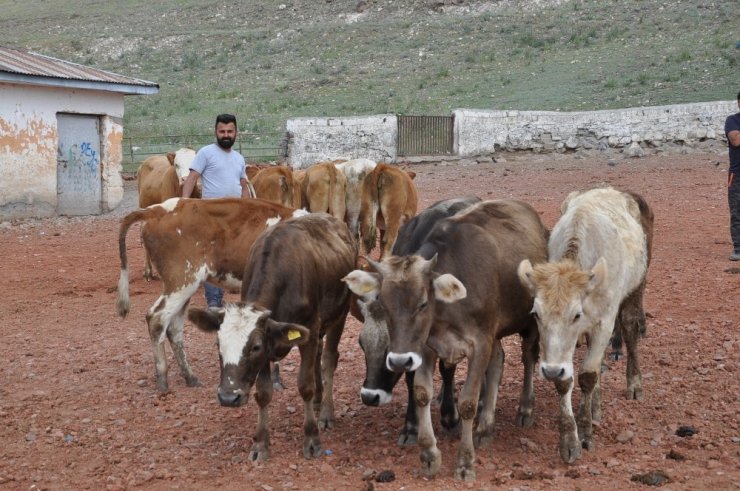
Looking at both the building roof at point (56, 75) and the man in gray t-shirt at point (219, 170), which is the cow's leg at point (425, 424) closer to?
the man in gray t-shirt at point (219, 170)

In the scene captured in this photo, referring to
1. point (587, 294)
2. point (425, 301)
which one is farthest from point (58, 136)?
point (587, 294)

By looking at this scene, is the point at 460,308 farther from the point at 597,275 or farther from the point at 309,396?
the point at 309,396

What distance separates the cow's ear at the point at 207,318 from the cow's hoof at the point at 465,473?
1.78 m

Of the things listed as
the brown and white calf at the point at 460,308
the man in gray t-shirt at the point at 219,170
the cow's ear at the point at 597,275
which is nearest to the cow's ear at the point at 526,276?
the brown and white calf at the point at 460,308

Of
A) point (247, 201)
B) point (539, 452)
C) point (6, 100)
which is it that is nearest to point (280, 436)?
point (539, 452)

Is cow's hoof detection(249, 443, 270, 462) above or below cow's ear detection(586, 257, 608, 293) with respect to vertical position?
below

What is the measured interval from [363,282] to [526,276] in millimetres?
1064

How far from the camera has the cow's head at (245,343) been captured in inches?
232

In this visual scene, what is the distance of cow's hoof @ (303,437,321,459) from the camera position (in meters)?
6.36

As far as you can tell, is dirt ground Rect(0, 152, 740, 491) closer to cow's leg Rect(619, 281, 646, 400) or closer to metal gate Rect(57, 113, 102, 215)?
cow's leg Rect(619, 281, 646, 400)

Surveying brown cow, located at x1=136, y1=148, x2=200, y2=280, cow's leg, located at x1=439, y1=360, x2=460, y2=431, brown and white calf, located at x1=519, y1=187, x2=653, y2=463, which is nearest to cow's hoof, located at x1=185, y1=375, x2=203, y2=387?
cow's leg, located at x1=439, y1=360, x2=460, y2=431

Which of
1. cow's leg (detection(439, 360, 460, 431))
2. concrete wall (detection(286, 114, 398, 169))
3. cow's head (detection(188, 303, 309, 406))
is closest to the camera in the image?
cow's head (detection(188, 303, 309, 406))

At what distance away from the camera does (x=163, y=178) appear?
1484 centimetres

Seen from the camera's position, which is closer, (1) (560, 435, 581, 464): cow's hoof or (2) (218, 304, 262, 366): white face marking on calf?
(2) (218, 304, 262, 366): white face marking on calf
